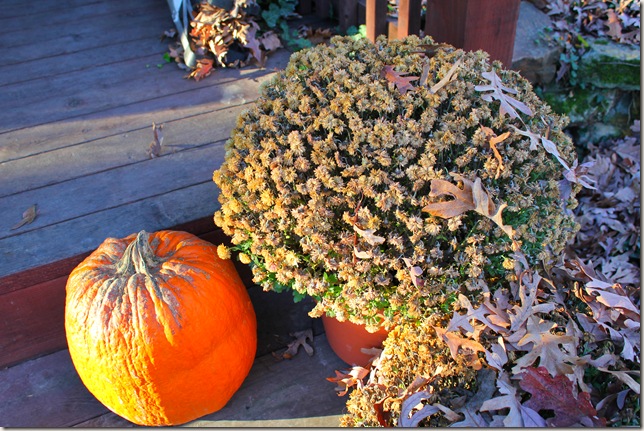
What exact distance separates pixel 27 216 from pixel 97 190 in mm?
304

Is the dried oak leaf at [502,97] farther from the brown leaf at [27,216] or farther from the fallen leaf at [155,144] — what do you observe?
the brown leaf at [27,216]

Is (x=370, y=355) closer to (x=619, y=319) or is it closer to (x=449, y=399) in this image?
(x=449, y=399)

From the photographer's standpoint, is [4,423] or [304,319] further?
[304,319]

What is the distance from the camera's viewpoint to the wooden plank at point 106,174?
2436 mm

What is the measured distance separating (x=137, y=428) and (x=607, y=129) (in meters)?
3.29

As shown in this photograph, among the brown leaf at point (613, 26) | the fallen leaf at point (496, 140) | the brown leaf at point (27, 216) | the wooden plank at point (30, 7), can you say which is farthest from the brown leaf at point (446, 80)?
the wooden plank at point (30, 7)

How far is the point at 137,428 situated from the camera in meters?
2.13

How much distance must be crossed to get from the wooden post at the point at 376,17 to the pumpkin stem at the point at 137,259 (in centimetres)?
175

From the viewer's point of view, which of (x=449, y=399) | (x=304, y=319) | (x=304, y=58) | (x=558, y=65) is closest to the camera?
(x=449, y=399)

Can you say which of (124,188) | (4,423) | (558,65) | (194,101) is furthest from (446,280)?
(558,65)

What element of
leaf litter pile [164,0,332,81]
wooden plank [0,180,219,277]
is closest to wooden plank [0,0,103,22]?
leaf litter pile [164,0,332,81]

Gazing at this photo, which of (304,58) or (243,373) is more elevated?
(304,58)

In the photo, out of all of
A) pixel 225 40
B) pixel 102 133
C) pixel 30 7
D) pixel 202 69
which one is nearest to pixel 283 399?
pixel 102 133

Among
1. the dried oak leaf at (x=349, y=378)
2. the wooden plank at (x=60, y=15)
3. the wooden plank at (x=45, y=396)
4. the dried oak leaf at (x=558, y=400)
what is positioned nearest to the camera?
the dried oak leaf at (x=558, y=400)
